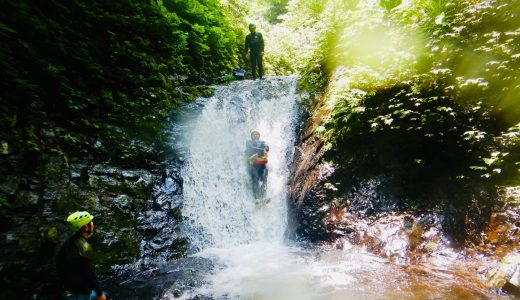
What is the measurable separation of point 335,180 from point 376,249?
1941mm

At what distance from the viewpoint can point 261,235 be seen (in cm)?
859

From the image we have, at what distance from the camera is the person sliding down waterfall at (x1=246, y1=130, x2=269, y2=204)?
373 inches

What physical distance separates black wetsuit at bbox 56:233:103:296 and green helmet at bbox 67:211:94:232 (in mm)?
162

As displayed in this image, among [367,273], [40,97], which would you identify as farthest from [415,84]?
[40,97]

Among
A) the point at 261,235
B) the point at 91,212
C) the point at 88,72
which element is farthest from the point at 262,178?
the point at 88,72

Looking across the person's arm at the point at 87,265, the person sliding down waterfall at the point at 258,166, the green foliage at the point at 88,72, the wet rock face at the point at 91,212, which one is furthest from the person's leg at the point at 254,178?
the person's arm at the point at 87,265

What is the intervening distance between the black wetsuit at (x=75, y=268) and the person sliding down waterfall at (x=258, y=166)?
19.7 ft

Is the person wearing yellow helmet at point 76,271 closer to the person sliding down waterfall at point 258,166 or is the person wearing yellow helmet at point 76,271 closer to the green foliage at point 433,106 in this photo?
the green foliage at point 433,106

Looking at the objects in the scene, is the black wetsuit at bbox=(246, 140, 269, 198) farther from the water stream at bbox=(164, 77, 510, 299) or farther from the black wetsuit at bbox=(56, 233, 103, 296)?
the black wetsuit at bbox=(56, 233, 103, 296)

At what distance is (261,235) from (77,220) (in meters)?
5.53

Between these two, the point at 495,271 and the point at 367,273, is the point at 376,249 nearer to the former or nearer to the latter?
the point at 367,273

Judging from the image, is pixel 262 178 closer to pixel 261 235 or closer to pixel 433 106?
pixel 261 235

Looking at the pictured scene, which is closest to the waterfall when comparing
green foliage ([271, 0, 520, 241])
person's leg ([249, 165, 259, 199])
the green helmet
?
person's leg ([249, 165, 259, 199])

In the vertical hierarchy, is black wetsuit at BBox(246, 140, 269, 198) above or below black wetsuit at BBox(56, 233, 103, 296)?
above
